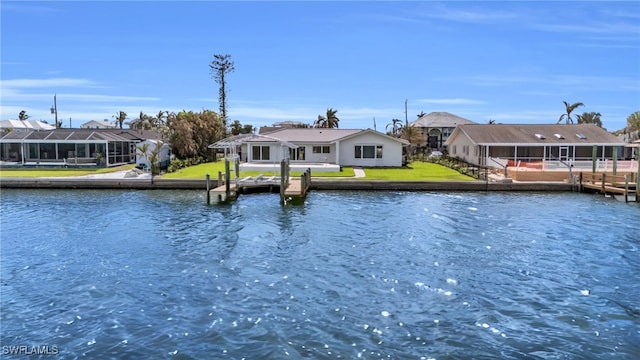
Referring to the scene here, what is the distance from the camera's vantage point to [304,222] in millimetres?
21750

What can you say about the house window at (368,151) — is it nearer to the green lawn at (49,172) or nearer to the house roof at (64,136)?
the green lawn at (49,172)

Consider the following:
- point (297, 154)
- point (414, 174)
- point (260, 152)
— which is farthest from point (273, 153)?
point (414, 174)

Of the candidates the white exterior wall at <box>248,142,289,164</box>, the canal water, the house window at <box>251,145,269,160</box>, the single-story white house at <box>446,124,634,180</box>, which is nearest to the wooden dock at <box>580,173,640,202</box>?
the canal water

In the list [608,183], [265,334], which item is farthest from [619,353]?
[608,183]

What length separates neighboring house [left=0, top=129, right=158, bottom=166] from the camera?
45219 millimetres

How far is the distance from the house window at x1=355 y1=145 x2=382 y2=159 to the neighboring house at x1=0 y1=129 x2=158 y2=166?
22983 millimetres

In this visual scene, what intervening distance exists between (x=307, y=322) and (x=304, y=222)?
453 inches

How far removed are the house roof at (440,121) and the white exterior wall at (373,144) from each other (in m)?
28.4

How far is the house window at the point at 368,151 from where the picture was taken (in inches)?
1880

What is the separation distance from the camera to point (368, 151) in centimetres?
4794

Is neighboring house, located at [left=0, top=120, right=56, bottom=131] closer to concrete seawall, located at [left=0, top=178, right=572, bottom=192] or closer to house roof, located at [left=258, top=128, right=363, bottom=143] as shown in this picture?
concrete seawall, located at [left=0, top=178, right=572, bottom=192]

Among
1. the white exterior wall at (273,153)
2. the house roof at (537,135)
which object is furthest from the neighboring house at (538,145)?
the white exterior wall at (273,153)

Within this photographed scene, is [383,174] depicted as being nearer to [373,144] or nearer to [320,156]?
[373,144]

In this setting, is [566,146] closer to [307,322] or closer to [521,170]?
[521,170]
